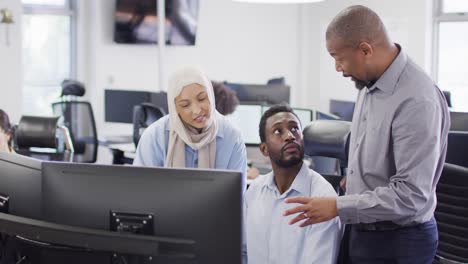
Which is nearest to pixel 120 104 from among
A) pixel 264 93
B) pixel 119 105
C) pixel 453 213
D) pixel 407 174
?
pixel 119 105

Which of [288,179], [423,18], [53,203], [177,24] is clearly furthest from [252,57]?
[53,203]

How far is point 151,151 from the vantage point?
2715mm

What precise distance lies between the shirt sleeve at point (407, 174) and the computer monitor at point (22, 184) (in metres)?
0.83

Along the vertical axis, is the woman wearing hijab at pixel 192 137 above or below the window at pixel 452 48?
below

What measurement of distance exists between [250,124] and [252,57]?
3.85m

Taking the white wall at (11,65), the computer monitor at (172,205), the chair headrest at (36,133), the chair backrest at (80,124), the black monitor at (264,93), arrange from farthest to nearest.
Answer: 1. the white wall at (11,65)
2. the chair backrest at (80,124)
3. the black monitor at (264,93)
4. the chair headrest at (36,133)
5. the computer monitor at (172,205)

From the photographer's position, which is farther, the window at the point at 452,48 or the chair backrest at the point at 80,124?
the window at the point at 452,48

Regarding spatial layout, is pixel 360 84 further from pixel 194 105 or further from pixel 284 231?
pixel 194 105

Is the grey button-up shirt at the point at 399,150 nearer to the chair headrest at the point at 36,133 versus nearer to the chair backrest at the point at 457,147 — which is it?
the chair backrest at the point at 457,147

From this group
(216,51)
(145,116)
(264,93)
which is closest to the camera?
(145,116)

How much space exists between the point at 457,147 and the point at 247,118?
2094mm

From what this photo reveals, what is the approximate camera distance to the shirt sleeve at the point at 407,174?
6.72ft

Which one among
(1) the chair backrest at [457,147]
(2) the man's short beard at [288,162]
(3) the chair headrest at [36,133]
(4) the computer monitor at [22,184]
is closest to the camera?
(4) the computer monitor at [22,184]

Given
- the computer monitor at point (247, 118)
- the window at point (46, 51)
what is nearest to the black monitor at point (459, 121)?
the computer monitor at point (247, 118)
